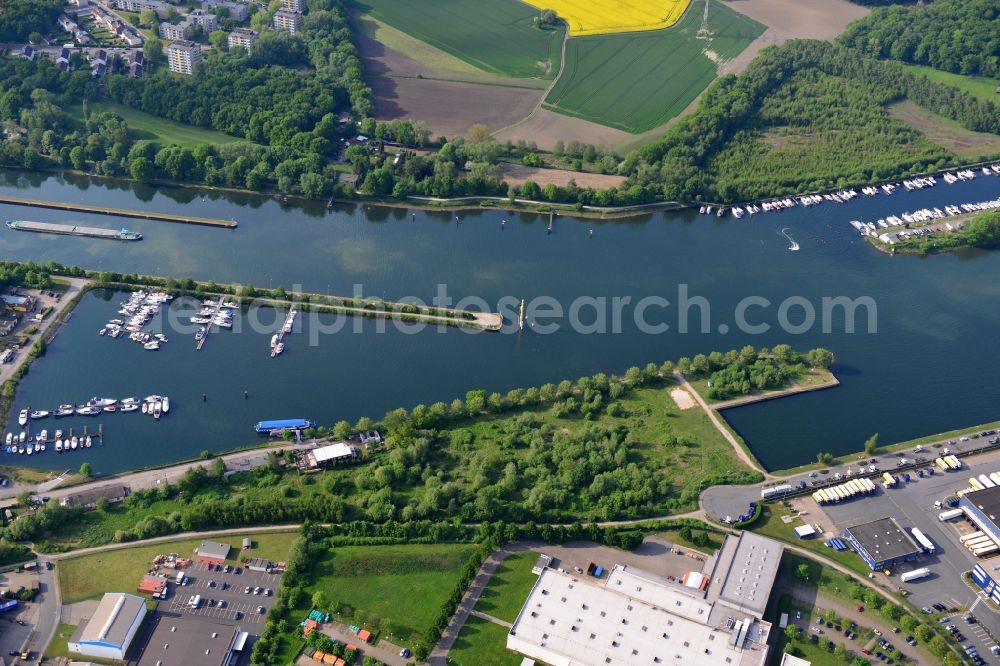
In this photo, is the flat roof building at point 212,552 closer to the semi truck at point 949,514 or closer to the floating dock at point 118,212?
the floating dock at point 118,212

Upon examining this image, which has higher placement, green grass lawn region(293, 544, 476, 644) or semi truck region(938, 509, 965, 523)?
semi truck region(938, 509, 965, 523)

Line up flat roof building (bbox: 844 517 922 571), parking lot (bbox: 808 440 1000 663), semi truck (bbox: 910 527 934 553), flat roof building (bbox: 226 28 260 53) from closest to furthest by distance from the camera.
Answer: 1. parking lot (bbox: 808 440 1000 663)
2. flat roof building (bbox: 844 517 922 571)
3. semi truck (bbox: 910 527 934 553)
4. flat roof building (bbox: 226 28 260 53)

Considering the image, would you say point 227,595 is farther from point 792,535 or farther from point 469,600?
point 792,535

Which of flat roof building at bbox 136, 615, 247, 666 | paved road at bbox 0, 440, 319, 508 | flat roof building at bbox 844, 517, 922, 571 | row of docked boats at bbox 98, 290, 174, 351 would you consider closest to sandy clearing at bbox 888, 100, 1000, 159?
flat roof building at bbox 844, 517, 922, 571

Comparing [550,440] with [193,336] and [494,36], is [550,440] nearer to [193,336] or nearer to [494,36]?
[193,336]

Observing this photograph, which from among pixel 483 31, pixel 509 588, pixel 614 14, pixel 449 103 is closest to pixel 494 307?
pixel 509 588

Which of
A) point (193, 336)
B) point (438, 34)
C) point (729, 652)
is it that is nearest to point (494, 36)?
point (438, 34)

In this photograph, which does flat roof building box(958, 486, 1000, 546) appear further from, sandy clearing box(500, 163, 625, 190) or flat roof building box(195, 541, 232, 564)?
flat roof building box(195, 541, 232, 564)
